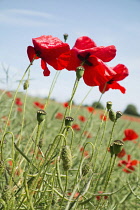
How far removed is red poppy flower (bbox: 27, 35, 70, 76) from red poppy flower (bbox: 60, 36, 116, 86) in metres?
0.02

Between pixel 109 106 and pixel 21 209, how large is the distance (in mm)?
326

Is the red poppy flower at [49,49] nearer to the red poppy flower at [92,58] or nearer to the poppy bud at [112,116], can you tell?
Answer: the red poppy flower at [92,58]

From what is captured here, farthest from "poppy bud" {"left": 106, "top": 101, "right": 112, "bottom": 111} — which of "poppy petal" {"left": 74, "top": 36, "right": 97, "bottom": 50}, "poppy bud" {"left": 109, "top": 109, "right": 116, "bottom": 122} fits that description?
"poppy petal" {"left": 74, "top": 36, "right": 97, "bottom": 50}

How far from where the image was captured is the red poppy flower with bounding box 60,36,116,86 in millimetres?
762

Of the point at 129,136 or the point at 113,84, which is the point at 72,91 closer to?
the point at 113,84

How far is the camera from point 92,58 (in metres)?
0.77

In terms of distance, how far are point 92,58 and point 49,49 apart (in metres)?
0.11

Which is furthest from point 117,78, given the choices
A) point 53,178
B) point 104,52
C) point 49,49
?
point 53,178

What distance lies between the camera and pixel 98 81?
31.3 inches

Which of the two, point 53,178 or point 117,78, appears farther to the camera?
point 117,78

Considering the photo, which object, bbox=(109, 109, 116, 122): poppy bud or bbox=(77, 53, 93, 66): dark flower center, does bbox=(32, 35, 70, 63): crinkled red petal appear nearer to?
bbox=(77, 53, 93, 66): dark flower center

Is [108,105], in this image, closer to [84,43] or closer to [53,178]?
[84,43]

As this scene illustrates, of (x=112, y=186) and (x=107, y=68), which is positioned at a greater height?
(x=107, y=68)

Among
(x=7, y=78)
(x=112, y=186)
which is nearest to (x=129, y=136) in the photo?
(x=112, y=186)
